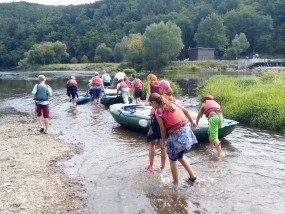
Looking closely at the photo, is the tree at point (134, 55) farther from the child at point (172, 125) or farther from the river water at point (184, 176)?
the child at point (172, 125)

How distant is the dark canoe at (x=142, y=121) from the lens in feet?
28.9

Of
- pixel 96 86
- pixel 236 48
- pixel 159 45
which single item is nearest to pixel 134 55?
pixel 159 45

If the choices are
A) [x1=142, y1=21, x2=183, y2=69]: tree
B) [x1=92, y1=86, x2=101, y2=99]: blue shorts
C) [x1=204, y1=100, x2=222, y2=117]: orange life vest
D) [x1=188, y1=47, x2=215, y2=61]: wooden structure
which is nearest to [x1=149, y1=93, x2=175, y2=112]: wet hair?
[x1=204, y1=100, x2=222, y2=117]: orange life vest

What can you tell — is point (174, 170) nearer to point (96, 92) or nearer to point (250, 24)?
point (96, 92)

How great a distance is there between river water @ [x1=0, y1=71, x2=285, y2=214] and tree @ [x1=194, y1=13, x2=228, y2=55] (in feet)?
300

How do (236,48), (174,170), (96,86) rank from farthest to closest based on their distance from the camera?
(236,48) < (96,86) < (174,170)

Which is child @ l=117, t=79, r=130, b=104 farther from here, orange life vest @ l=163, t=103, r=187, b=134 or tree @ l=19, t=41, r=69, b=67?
tree @ l=19, t=41, r=69, b=67

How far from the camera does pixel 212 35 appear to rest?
98938 mm

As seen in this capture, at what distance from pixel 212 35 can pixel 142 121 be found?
94378mm

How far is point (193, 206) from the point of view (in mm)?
5375

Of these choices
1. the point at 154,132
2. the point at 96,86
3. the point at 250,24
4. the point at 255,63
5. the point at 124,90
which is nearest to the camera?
the point at 154,132

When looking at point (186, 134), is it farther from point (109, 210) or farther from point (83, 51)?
point (83, 51)

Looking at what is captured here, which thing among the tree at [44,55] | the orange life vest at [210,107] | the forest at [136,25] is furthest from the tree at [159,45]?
the orange life vest at [210,107]

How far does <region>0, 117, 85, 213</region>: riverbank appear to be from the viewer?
211 inches
